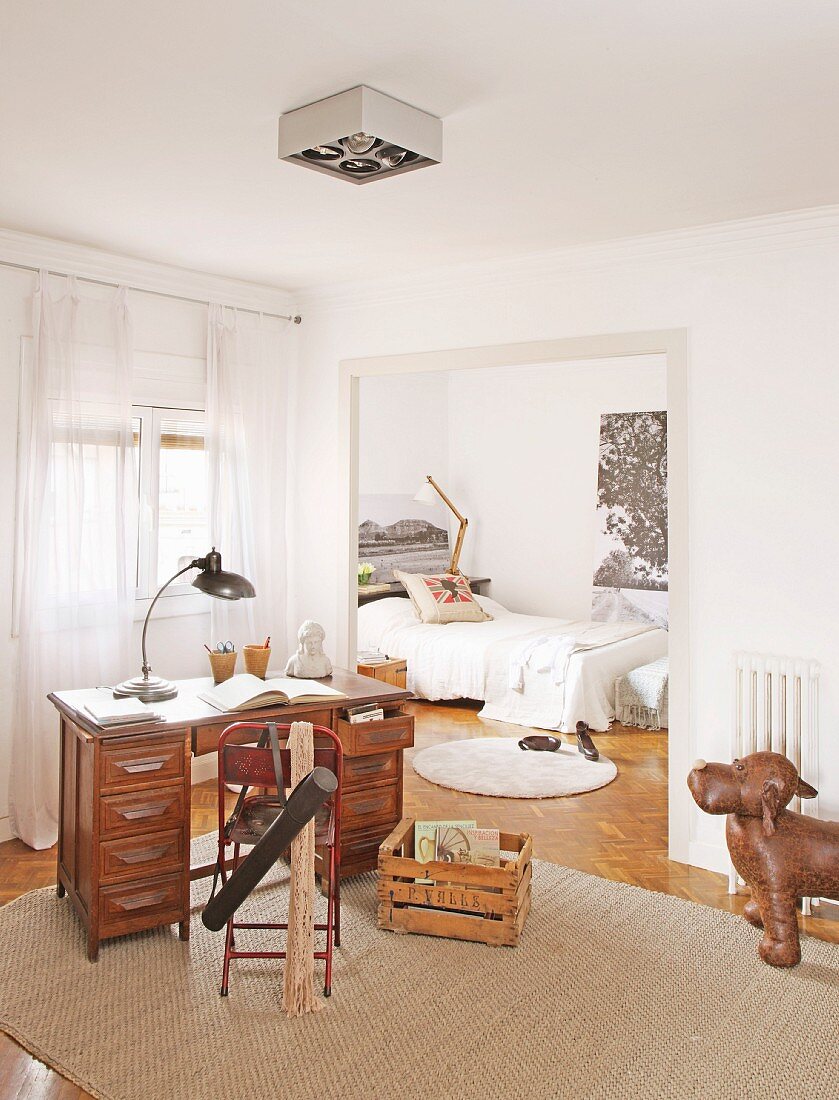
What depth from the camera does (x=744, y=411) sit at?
3590 mm

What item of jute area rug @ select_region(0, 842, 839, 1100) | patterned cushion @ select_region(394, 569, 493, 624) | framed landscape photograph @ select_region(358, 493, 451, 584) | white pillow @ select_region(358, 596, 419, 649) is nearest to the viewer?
jute area rug @ select_region(0, 842, 839, 1100)

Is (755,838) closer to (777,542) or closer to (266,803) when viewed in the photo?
(777,542)

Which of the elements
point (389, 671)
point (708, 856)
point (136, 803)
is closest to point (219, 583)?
point (136, 803)

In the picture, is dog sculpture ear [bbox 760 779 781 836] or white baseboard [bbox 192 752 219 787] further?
white baseboard [bbox 192 752 219 787]

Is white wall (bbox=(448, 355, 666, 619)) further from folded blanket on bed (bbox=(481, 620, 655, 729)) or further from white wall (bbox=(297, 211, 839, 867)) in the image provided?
white wall (bbox=(297, 211, 839, 867))

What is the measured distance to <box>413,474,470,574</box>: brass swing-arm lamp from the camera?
798cm

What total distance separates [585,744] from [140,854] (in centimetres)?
310

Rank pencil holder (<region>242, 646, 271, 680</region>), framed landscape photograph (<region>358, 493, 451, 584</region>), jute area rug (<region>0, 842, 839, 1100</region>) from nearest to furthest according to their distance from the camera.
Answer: jute area rug (<region>0, 842, 839, 1100</region>) < pencil holder (<region>242, 646, 271, 680</region>) < framed landscape photograph (<region>358, 493, 451, 584</region>)

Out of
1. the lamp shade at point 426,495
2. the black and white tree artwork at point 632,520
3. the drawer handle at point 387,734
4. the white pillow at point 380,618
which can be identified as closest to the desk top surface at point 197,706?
the drawer handle at point 387,734

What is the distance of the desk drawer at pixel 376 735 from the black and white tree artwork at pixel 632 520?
13.7ft

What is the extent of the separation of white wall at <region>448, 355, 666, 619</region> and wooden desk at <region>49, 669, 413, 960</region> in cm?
468

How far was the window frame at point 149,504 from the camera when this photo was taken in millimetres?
4539

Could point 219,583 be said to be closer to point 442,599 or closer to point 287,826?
point 287,826

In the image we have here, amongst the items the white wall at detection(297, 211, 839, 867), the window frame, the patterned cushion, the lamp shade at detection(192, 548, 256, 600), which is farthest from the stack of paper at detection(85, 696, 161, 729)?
the patterned cushion
